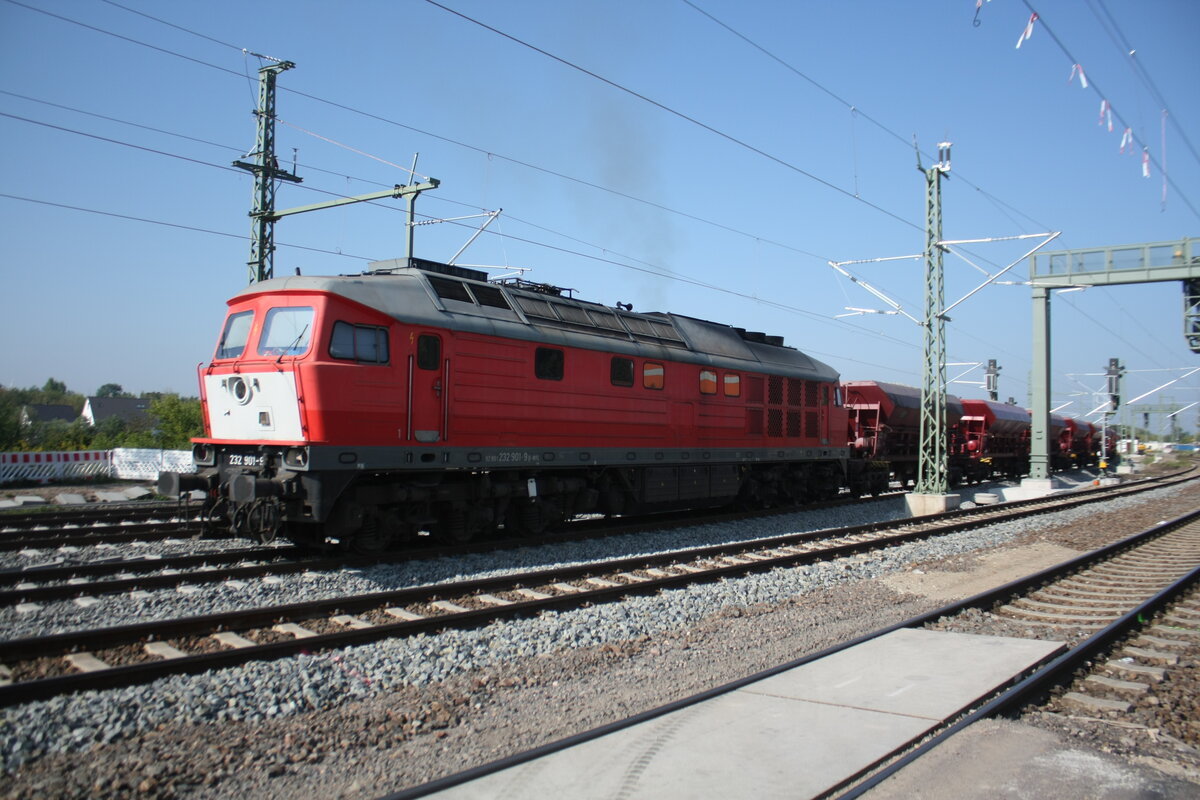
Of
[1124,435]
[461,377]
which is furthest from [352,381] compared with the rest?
[1124,435]

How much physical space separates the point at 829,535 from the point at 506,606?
337 inches

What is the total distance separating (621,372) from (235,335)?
6442 millimetres

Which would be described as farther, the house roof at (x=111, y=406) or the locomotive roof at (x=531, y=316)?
the house roof at (x=111, y=406)

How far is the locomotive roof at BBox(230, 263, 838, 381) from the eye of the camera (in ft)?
35.7

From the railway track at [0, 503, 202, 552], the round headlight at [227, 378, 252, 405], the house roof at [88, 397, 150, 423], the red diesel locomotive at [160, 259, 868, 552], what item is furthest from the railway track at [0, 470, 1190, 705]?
the house roof at [88, 397, 150, 423]

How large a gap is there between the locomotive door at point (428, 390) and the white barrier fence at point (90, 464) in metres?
18.1

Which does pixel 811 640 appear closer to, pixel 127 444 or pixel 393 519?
pixel 393 519

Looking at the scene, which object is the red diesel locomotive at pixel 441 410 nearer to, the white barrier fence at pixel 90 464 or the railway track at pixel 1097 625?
the railway track at pixel 1097 625

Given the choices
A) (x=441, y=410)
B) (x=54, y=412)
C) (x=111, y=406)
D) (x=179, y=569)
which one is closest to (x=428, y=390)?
(x=441, y=410)

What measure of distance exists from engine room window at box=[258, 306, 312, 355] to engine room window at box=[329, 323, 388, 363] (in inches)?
14.0

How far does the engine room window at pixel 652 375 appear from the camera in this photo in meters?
15.1

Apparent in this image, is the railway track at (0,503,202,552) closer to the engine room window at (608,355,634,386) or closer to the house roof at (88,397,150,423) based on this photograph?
the engine room window at (608,355,634,386)

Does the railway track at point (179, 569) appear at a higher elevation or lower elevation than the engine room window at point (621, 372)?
lower

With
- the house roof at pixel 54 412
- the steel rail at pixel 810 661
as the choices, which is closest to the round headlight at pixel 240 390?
the steel rail at pixel 810 661
